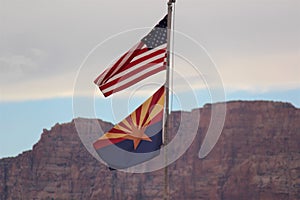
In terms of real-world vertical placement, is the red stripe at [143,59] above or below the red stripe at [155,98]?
above

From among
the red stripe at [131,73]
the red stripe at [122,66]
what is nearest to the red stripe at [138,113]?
the red stripe at [131,73]

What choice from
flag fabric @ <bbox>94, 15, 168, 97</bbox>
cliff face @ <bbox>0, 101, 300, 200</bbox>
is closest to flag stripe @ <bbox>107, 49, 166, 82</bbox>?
flag fabric @ <bbox>94, 15, 168, 97</bbox>

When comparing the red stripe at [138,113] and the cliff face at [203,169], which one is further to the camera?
the cliff face at [203,169]

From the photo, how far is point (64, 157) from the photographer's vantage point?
161m

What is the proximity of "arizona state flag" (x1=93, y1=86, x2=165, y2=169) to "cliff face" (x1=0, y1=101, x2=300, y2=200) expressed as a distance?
414ft

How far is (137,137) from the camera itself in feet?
68.7

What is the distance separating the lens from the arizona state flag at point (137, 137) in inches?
818

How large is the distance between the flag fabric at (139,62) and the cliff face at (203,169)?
126356mm

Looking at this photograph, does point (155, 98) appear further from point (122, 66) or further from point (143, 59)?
point (122, 66)

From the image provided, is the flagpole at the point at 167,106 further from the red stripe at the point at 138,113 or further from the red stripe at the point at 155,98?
the red stripe at the point at 138,113

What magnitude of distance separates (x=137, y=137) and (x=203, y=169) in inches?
5414

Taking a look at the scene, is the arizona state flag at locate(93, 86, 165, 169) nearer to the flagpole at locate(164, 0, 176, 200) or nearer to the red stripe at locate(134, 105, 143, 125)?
the red stripe at locate(134, 105, 143, 125)

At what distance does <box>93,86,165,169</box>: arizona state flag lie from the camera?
20.8 metres

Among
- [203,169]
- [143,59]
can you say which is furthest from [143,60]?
[203,169]
